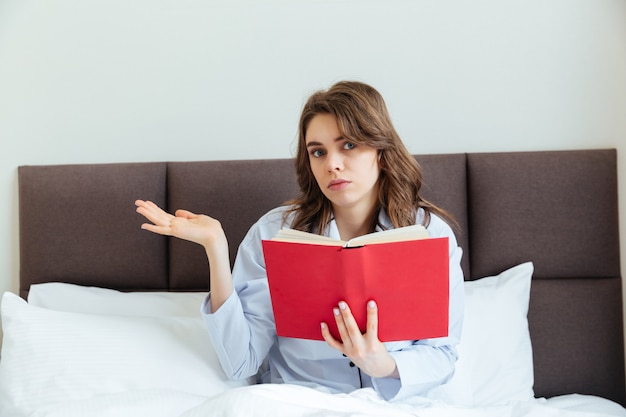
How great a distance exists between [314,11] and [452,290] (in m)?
0.99

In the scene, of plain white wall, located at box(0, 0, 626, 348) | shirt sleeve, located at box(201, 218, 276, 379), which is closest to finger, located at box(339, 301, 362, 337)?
shirt sleeve, located at box(201, 218, 276, 379)

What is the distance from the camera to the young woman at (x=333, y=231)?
1.53m

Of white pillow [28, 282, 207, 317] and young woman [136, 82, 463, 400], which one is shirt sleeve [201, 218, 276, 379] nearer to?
young woman [136, 82, 463, 400]

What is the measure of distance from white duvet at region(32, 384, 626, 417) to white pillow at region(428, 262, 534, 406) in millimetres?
264

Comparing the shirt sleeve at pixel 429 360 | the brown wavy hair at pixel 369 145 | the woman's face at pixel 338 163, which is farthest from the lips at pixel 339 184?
the shirt sleeve at pixel 429 360

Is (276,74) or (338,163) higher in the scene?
(276,74)

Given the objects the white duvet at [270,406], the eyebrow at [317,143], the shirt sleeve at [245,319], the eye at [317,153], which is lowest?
the white duvet at [270,406]

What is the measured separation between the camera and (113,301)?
192 centimetres

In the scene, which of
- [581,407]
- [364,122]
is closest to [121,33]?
[364,122]

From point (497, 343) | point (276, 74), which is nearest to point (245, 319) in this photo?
point (497, 343)

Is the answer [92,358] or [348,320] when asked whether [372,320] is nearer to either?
[348,320]

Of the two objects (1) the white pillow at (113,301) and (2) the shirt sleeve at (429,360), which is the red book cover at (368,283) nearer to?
(2) the shirt sleeve at (429,360)

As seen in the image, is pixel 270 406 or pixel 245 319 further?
pixel 245 319

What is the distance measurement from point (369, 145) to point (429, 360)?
1.74 feet
